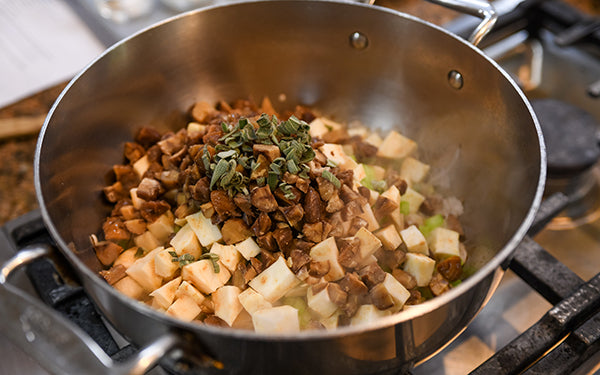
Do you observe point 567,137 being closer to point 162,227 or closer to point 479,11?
point 479,11

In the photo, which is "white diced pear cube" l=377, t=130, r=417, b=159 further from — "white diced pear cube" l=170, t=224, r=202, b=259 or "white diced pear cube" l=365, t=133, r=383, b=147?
"white diced pear cube" l=170, t=224, r=202, b=259

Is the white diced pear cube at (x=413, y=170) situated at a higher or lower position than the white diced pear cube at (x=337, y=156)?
lower

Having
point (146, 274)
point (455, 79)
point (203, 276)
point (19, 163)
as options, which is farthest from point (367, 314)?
point (19, 163)

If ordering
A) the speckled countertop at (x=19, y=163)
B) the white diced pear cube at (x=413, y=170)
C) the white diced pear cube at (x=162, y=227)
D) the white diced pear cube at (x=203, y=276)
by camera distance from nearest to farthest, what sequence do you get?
the white diced pear cube at (x=203, y=276) < the white diced pear cube at (x=162, y=227) < the white diced pear cube at (x=413, y=170) < the speckled countertop at (x=19, y=163)

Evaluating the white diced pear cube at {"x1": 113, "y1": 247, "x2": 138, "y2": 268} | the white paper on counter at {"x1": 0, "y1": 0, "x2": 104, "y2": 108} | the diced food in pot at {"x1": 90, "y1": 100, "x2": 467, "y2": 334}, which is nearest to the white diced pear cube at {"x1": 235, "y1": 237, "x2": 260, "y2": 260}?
the diced food in pot at {"x1": 90, "y1": 100, "x2": 467, "y2": 334}

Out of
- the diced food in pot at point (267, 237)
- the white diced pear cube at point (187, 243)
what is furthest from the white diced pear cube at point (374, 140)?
the white diced pear cube at point (187, 243)

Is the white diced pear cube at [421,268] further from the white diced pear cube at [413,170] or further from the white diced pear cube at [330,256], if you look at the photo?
the white diced pear cube at [413,170]

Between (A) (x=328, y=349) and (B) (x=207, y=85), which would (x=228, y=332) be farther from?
(B) (x=207, y=85)
